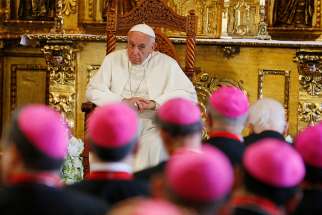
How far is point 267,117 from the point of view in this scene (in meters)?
4.92

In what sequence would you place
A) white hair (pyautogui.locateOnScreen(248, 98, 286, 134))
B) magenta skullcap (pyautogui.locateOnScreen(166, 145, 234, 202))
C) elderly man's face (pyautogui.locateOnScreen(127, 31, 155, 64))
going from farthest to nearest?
elderly man's face (pyautogui.locateOnScreen(127, 31, 155, 64))
white hair (pyautogui.locateOnScreen(248, 98, 286, 134))
magenta skullcap (pyautogui.locateOnScreen(166, 145, 234, 202))

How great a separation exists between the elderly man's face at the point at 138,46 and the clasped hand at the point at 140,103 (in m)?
0.44

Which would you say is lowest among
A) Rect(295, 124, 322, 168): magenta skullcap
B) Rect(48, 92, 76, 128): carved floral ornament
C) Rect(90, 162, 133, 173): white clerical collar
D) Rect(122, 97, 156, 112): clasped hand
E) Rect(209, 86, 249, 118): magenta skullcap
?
Rect(48, 92, 76, 128): carved floral ornament

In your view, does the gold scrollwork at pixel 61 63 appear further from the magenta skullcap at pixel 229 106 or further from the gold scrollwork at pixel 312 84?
the magenta skullcap at pixel 229 106

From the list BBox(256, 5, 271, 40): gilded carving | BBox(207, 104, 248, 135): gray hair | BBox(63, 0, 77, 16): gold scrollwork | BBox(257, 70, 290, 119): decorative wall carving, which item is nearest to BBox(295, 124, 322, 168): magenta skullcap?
BBox(207, 104, 248, 135): gray hair

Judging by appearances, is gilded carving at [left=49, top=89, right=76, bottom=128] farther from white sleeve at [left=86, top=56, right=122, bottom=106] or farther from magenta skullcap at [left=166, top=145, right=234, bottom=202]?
magenta skullcap at [left=166, top=145, right=234, bottom=202]

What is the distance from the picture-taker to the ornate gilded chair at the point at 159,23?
729 cm

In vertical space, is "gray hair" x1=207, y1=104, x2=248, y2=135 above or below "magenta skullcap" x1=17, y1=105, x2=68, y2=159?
below

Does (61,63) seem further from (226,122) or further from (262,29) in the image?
(226,122)

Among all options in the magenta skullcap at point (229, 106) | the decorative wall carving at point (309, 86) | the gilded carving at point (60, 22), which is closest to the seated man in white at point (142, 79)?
the decorative wall carving at point (309, 86)

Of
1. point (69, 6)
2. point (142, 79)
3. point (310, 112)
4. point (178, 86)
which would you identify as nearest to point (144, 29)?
point (142, 79)

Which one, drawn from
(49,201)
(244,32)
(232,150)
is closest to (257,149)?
(49,201)

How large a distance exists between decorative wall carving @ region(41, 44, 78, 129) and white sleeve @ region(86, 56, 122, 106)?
0.92 m

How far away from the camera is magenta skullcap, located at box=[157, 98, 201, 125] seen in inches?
151
